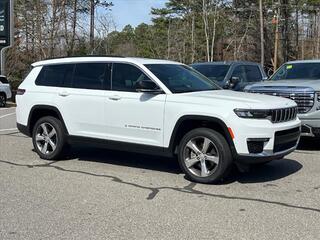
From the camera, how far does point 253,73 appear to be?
1470 centimetres

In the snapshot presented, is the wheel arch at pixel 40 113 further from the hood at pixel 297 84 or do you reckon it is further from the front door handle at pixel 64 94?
the hood at pixel 297 84

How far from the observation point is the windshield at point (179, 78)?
755 cm

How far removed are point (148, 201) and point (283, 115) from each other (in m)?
2.34

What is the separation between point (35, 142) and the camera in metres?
8.89

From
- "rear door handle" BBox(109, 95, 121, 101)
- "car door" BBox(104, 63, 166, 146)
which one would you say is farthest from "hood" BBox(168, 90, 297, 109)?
"rear door handle" BBox(109, 95, 121, 101)

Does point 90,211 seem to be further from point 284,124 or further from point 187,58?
point 187,58

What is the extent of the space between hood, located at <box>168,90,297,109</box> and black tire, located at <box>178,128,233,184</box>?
1.36 ft

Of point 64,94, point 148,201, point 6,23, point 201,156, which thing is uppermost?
point 6,23

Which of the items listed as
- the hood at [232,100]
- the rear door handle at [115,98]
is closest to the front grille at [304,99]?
the hood at [232,100]

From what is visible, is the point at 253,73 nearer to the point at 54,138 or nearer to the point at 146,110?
the point at 54,138

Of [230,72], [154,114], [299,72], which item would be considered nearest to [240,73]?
[230,72]

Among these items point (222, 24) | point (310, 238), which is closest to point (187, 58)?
point (222, 24)

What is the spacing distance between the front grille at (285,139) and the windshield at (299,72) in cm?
395

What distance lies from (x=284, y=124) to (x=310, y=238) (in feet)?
8.11
